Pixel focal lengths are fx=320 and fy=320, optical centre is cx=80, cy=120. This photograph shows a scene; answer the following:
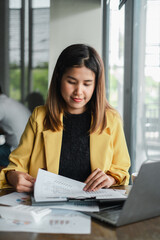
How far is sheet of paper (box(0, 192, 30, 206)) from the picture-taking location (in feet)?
3.40

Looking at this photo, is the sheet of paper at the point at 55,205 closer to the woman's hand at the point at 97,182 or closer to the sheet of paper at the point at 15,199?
the sheet of paper at the point at 15,199

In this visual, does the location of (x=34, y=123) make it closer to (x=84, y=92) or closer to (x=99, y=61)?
(x=84, y=92)

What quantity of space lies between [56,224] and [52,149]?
0.60 meters

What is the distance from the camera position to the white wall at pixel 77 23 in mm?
3498

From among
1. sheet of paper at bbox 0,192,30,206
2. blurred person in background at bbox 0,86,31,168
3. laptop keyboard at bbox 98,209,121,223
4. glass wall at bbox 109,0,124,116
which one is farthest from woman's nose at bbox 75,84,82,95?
blurred person in background at bbox 0,86,31,168

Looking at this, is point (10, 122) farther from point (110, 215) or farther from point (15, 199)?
point (110, 215)

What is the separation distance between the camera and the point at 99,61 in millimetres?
1474

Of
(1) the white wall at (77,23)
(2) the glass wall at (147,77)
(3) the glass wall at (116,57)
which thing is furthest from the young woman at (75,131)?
(1) the white wall at (77,23)

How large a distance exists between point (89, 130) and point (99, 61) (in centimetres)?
32

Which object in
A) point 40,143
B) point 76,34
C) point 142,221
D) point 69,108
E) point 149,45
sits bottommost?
point 142,221

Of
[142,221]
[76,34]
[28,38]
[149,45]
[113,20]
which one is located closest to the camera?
[142,221]

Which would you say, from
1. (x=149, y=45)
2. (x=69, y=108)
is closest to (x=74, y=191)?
(x=69, y=108)

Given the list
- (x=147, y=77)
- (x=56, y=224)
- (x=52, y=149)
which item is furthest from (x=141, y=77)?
(x=56, y=224)

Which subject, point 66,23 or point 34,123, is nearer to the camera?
point 34,123
